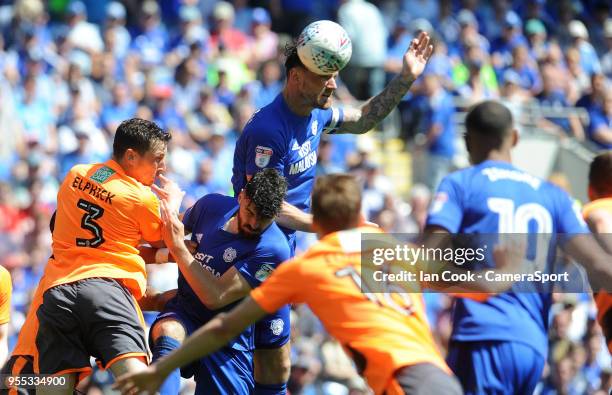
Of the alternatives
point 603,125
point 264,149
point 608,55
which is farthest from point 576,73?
point 264,149

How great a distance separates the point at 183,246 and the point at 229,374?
1151mm

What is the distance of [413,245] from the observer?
6.95 meters

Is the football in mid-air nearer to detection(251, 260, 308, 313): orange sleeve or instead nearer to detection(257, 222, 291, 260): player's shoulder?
detection(257, 222, 291, 260): player's shoulder

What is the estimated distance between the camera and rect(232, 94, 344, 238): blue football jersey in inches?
330

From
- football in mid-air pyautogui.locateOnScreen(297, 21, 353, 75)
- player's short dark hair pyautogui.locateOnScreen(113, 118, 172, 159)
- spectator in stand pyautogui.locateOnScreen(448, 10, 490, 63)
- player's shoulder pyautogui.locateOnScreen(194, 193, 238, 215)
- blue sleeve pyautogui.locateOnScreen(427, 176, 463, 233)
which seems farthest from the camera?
spectator in stand pyautogui.locateOnScreen(448, 10, 490, 63)

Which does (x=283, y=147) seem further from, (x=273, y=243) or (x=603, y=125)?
(x=603, y=125)

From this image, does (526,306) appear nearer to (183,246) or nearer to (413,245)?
(413,245)

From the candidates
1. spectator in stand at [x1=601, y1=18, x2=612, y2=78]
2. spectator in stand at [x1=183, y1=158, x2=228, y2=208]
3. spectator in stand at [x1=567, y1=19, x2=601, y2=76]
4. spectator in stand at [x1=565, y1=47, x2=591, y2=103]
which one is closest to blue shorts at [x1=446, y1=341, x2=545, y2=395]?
spectator in stand at [x1=183, y1=158, x2=228, y2=208]

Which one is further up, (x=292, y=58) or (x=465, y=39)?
(x=465, y=39)

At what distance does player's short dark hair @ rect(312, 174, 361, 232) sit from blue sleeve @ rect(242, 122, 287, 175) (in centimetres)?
184

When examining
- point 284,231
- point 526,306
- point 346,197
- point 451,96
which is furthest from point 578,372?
point 346,197

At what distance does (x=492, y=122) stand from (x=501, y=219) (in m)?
0.61

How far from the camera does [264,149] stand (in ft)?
27.4

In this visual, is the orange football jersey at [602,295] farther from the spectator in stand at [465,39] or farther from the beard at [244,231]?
the spectator in stand at [465,39]
